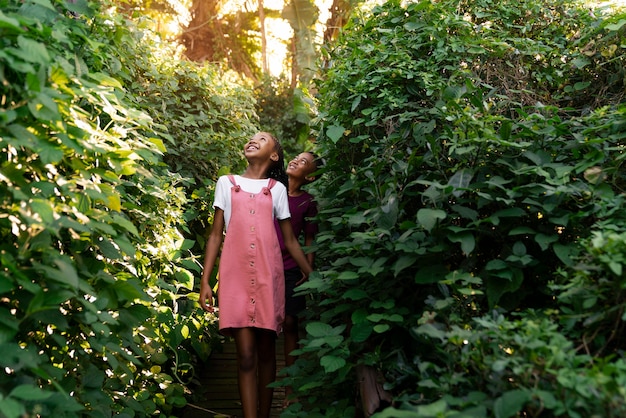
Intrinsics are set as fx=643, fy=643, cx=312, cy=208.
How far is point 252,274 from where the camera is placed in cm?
376

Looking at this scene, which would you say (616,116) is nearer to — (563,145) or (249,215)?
(563,145)

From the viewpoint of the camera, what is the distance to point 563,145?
284 centimetres

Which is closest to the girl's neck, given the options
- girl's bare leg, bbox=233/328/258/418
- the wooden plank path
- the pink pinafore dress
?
the pink pinafore dress

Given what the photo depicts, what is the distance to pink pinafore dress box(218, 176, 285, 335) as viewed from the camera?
3.71 metres

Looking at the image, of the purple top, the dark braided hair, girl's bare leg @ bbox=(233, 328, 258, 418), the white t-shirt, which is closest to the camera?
girl's bare leg @ bbox=(233, 328, 258, 418)

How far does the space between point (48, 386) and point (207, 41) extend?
39.3 ft

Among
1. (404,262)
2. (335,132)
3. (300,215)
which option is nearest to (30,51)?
(404,262)

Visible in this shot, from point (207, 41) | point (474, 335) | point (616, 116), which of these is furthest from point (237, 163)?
point (207, 41)

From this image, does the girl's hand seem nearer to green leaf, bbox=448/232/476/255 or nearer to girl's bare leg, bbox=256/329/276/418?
girl's bare leg, bbox=256/329/276/418

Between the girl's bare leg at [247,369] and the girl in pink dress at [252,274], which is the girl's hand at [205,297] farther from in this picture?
the girl's bare leg at [247,369]

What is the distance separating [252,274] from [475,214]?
5.37 ft

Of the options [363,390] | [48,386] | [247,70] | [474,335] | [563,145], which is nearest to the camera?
[474,335]

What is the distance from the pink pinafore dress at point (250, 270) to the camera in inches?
146

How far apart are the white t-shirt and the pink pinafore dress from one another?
0.05 m
